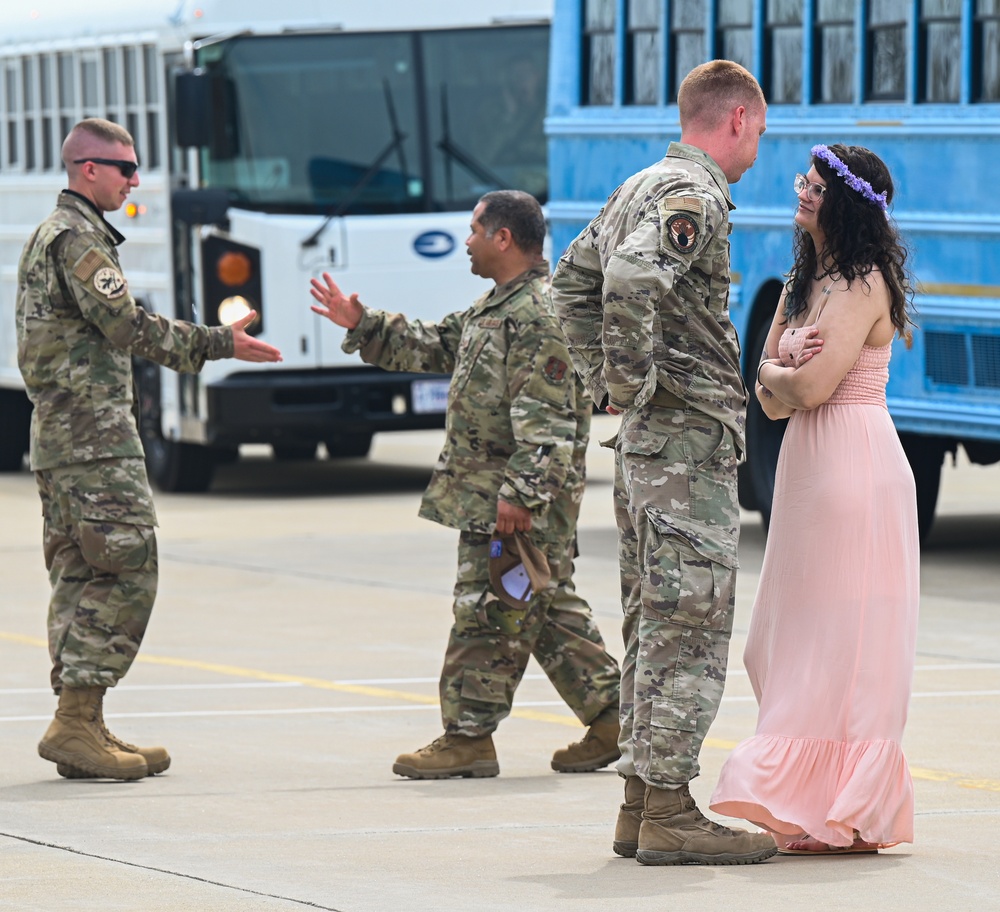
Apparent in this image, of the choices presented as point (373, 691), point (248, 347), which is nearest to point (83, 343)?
point (248, 347)

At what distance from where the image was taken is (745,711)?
9.01 metres

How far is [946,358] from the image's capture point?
12.8m

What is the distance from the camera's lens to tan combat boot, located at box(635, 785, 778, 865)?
626 centimetres

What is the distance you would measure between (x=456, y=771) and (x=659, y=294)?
88.8 inches

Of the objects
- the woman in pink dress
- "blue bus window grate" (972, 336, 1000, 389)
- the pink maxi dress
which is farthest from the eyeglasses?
"blue bus window grate" (972, 336, 1000, 389)

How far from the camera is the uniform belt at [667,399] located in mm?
6246

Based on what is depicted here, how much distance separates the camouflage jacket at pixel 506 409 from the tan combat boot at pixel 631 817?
1.39 metres

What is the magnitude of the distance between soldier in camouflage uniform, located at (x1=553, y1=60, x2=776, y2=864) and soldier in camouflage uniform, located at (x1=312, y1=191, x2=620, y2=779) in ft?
4.48

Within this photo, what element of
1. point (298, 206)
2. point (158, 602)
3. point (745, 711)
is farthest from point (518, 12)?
point (745, 711)

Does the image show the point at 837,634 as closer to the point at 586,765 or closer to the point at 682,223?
the point at 682,223

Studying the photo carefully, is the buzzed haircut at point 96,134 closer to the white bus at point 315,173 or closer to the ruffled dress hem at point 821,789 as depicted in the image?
the ruffled dress hem at point 821,789

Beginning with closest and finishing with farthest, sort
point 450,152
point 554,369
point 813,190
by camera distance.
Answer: point 813,190 → point 554,369 → point 450,152

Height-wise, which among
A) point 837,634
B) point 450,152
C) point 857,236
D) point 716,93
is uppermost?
point 716,93

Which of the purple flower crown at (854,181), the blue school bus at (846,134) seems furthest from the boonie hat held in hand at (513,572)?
the blue school bus at (846,134)
